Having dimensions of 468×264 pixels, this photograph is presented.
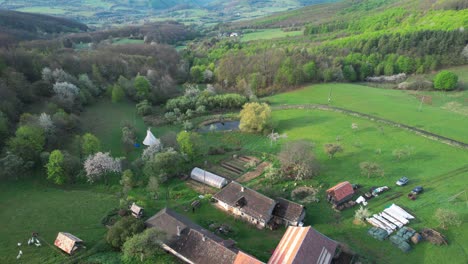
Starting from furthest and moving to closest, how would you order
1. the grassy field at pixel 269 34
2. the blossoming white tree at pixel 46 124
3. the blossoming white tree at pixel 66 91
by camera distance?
1. the grassy field at pixel 269 34
2. the blossoming white tree at pixel 66 91
3. the blossoming white tree at pixel 46 124

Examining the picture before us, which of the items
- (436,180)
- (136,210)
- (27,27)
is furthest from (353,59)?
(27,27)

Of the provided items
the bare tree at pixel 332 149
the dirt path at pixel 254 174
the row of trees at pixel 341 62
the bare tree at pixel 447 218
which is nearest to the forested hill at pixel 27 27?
the row of trees at pixel 341 62

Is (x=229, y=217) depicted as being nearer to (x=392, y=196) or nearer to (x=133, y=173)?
(x=133, y=173)

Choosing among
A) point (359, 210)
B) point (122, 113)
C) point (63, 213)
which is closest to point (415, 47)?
point (359, 210)

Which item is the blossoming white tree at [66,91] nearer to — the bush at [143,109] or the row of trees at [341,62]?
the bush at [143,109]

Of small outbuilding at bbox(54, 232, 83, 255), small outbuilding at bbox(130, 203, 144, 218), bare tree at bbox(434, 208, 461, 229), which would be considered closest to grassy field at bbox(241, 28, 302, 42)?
small outbuilding at bbox(130, 203, 144, 218)

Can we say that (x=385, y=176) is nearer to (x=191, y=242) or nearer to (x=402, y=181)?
(x=402, y=181)
